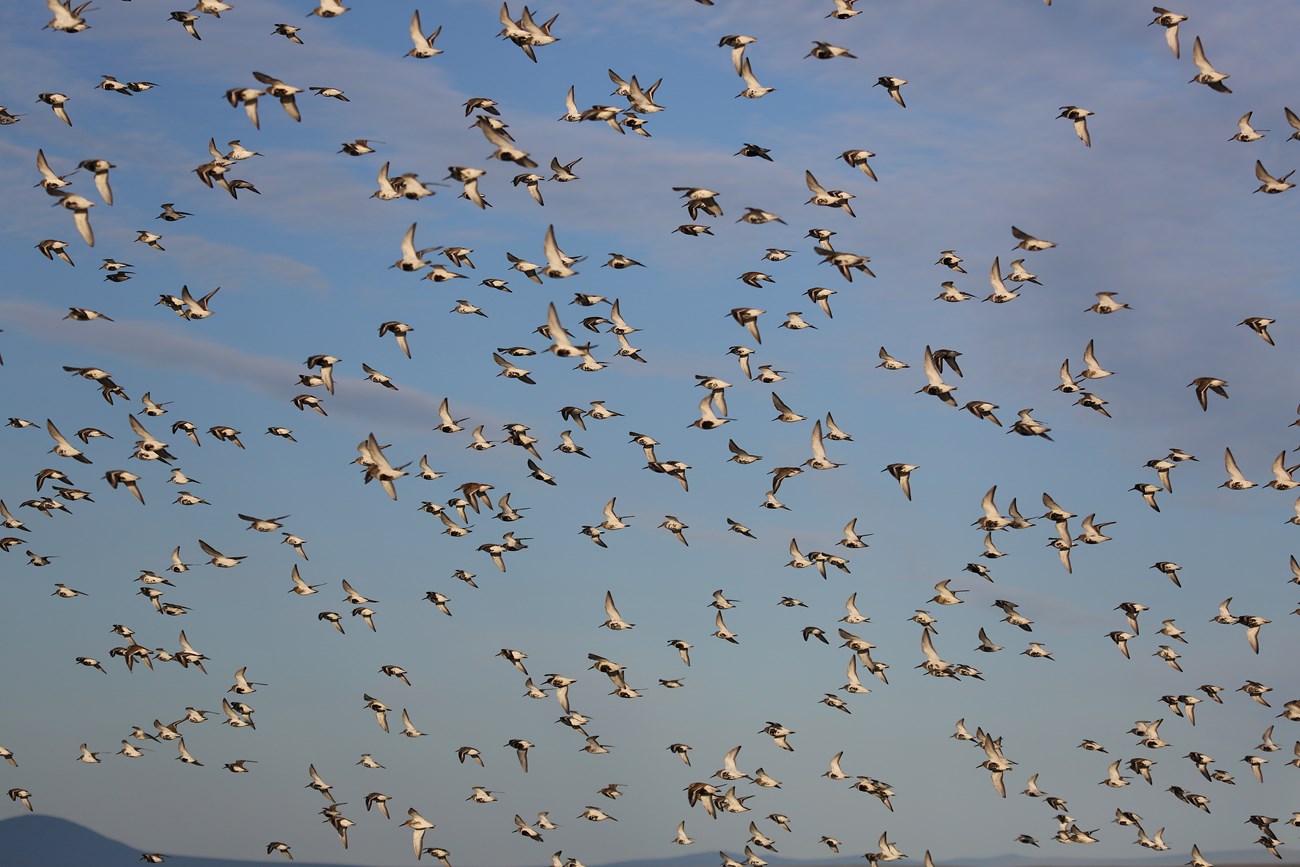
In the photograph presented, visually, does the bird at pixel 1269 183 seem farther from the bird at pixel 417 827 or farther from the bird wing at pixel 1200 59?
the bird at pixel 417 827

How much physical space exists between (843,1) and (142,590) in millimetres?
44022

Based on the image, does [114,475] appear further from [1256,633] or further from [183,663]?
[1256,633]

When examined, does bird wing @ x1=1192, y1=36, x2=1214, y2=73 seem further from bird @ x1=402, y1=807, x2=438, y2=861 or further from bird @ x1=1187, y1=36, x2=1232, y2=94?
bird @ x1=402, y1=807, x2=438, y2=861

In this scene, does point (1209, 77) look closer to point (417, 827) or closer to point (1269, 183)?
point (1269, 183)

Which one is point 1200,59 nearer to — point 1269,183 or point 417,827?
point 1269,183

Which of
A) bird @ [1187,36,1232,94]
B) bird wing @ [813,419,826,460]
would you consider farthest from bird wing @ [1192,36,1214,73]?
bird wing @ [813,419,826,460]

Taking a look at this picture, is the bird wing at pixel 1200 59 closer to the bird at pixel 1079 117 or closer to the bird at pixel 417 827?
the bird at pixel 1079 117

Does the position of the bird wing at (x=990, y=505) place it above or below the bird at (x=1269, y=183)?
below

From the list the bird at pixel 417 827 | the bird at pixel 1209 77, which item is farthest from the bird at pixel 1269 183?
the bird at pixel 417 827

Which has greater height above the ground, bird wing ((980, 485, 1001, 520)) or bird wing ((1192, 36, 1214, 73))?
bird wing ((1192, 36, 1214, 73))

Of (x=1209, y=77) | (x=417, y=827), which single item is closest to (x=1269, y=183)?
(x=1209, y=77)

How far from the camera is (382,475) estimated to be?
73250 mm

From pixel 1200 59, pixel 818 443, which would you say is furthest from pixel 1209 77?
pixel 818 443

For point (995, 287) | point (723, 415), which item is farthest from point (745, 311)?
point (995, 287)
